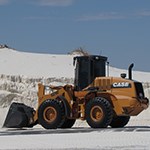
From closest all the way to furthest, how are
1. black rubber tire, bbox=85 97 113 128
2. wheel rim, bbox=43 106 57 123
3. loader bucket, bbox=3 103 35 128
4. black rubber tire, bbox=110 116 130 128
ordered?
black rubber tire, bbox=85 97 113 128 < wheel rim, bbox=43 106 57 123 < loader bucket, bbox=3 103 35 128 < black rubber tire, bbox=110 116 130 128

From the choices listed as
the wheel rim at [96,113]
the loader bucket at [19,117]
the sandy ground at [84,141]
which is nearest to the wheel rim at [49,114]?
the loader bucket at [19,117]

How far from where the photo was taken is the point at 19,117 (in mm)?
22875

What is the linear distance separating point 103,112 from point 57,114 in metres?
1.80

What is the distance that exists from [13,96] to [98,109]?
1766 centimetres

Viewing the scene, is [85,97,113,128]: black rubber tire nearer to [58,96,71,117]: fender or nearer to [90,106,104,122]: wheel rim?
[90,106,104,122]: wheel rim

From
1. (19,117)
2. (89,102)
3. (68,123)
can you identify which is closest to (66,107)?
(89,102)

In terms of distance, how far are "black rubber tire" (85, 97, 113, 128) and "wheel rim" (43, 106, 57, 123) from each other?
1.36 m

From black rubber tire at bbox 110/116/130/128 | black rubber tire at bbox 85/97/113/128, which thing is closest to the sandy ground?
black rubber tire at bbox 85/97/113/128

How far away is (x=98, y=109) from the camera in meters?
21.4

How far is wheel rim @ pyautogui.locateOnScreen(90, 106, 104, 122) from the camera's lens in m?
21.3

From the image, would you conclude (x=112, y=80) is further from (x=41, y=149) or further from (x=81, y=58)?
(x=41, y=149)

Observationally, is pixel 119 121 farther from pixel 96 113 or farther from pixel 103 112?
pixel 103 112

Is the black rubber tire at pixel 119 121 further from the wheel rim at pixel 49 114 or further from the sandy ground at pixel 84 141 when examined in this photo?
the sandy ground at pixel 84 141

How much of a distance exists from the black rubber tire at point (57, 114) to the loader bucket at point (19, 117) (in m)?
0.65
